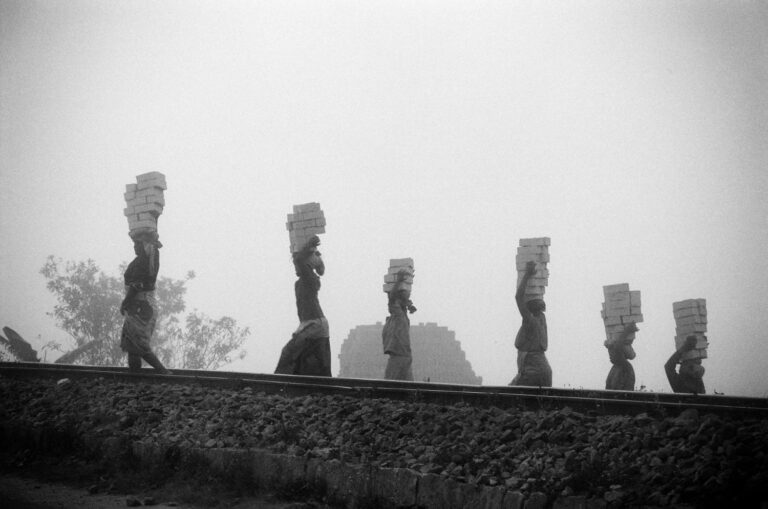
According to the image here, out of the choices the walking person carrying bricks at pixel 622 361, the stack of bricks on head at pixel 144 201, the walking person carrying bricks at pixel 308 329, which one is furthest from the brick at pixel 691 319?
the stack of bricks on head at pixel 144 201

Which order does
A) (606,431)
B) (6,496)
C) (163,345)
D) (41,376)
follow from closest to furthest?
(606,431), (6,496), (41,376), (163,345)

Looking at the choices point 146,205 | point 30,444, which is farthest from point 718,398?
point 146,205

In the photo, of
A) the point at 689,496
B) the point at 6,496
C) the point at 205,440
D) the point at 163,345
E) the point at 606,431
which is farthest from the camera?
the point at 163,345

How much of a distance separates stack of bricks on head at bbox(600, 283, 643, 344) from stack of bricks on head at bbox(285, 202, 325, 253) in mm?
5306

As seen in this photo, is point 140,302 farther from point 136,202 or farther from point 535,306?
point 535,306

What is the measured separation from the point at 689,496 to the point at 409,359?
8113 mm

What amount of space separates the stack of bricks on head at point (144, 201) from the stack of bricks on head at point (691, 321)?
368 inches

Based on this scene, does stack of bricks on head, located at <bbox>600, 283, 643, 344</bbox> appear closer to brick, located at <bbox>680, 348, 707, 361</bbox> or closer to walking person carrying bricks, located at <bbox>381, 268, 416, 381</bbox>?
brick, located at <bbox>680, 348, 707, 361</bbox>

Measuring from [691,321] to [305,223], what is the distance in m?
7.07

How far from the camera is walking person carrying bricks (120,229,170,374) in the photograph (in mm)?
11602

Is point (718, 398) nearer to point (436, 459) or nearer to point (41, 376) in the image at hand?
point (436, 459)

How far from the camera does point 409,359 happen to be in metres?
12.7

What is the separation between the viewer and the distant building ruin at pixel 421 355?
38.0m

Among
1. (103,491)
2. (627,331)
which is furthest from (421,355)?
(103,491)
